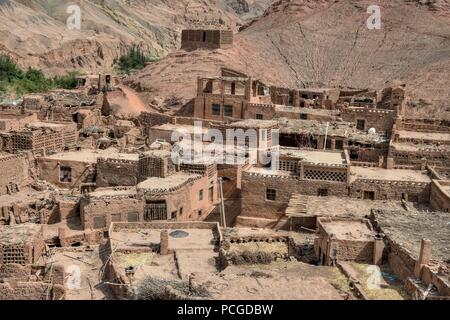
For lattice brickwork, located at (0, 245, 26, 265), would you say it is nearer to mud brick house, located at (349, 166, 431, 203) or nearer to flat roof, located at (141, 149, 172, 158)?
flat roof, located at (141, 149, 172, 158)

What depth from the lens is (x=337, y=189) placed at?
28.4 m

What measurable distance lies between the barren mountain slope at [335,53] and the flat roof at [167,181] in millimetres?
24844

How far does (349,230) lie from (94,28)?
87.1 meters

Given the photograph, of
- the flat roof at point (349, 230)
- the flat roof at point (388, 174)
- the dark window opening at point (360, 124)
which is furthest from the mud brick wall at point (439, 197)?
the dark window opening at point (360, 124)

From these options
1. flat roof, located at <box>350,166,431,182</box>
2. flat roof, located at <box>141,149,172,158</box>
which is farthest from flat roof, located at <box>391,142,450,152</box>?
flat roof, located at <box>141,149,172,158</box>

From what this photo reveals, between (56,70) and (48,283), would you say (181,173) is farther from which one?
(56,70)

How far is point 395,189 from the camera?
28.2m

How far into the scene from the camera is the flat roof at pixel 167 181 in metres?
28.5

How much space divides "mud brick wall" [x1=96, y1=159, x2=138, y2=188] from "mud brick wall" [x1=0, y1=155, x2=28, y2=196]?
4082 mm

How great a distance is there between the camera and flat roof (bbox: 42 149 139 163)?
34550mm

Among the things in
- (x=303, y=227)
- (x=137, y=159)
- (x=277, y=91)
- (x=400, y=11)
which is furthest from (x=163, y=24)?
(x=303, y=227)

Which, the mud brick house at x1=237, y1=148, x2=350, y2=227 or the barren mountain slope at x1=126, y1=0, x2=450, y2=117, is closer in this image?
the mud brick house at x1=237, y1=148, x2=350, y2=227

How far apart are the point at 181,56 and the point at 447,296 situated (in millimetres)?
50438

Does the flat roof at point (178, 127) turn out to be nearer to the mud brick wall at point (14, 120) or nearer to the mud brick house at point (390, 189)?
the mud brick wall at point (14, 120)
